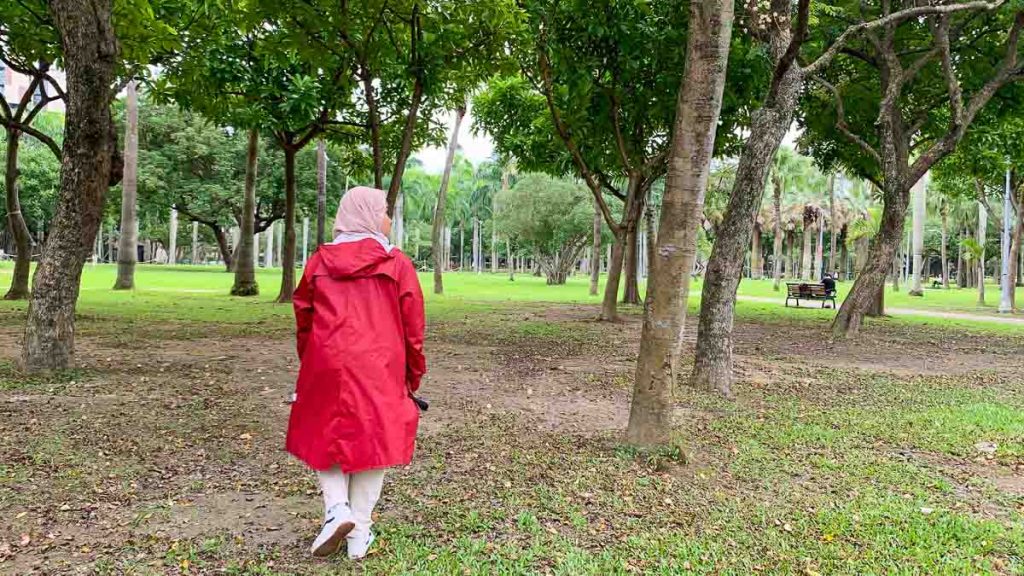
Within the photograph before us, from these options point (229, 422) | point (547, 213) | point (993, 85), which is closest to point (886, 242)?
point (993, 85)

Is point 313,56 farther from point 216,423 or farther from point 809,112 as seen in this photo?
point 809,112

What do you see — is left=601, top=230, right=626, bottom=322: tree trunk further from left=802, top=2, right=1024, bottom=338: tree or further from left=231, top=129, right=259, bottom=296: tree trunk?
left=231, top=129, right=259, bottom=296: tree trunk

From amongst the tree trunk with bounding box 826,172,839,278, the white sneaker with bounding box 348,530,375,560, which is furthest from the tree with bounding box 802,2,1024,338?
the tree trunk with bounding box 826,172,839,278

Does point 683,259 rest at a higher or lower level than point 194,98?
lower

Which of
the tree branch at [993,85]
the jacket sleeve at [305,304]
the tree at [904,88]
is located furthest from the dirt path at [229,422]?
the tree branch at [993,85]

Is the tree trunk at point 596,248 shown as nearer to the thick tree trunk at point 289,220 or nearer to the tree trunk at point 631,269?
the tree trunk at point 631,269

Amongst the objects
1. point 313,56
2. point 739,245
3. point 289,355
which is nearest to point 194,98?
point 313,56

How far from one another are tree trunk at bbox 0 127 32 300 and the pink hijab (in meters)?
13.6

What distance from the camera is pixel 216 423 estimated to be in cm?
551

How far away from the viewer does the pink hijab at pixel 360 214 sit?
9.87 feet

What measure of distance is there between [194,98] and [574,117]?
7.07 meters

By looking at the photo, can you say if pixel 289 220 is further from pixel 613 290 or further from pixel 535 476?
pixel 535 476

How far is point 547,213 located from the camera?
37.0 metres

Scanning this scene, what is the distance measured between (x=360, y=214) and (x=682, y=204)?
8.15ft
